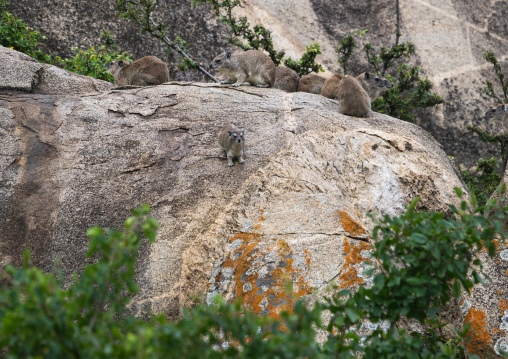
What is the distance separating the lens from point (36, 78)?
7125 mm

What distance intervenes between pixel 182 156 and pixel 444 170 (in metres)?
3.15

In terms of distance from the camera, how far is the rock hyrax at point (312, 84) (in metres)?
9.55

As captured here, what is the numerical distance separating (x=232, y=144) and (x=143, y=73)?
3874 mm

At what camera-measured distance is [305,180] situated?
17.5 ft

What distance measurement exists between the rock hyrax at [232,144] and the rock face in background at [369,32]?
294 inches

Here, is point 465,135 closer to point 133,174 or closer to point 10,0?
point 133,174

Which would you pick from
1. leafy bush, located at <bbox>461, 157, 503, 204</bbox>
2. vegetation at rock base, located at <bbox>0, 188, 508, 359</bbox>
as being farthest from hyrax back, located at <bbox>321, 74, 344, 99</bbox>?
vegetation at rock base, located at <bbox>0, 188, 508, 359</bbox>

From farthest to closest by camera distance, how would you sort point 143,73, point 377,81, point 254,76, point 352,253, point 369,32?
point 369,32, point 377,81, point 254,76, point 143,73, point 352,253

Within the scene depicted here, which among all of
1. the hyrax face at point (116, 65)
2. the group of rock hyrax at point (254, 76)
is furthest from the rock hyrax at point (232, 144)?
the hyrax face at point (116, 65)

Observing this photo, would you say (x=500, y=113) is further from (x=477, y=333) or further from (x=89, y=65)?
Answer: (x=89, y=65)

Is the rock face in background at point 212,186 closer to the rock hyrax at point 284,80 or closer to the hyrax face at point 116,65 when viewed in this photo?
the hyrax face at point 116,65

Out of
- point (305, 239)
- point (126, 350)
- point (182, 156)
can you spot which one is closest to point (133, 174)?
point (182, 156)

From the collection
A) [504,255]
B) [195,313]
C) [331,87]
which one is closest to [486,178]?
[331,87]

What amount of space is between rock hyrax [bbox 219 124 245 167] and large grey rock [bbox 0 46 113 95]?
295 cm
